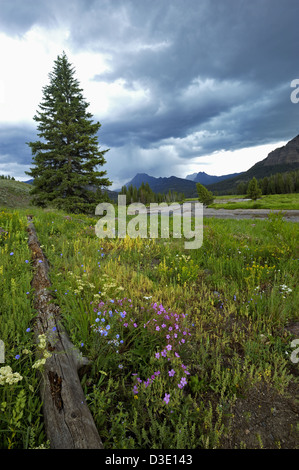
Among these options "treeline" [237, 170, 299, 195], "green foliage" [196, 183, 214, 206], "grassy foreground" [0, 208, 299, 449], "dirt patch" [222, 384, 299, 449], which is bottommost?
"dirt patch" [222, 384, 299, 449]

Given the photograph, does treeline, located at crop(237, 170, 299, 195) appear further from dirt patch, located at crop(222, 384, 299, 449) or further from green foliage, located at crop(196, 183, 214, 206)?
dirt patch, located at crop(222, 384, 299, 449)

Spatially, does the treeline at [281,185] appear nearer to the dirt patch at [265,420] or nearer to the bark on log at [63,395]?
the dirt patch at [265,420]

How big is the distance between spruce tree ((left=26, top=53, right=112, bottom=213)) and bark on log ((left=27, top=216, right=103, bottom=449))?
14394mm

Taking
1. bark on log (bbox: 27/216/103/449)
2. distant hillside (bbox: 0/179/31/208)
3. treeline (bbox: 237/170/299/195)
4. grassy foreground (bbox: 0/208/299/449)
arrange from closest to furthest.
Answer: bark on log (bbox: 27/216/103/449), grassy foreground (bbox: 0/208/299/449), distant hillside (bbox: 0/179/31/208), treeline (bbox: 237/170/299/195)

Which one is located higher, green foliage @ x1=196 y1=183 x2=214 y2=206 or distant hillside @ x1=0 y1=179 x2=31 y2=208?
green foliage @ x1=196 y1=183 x2=214 y2=206

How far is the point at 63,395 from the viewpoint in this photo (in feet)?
6.24

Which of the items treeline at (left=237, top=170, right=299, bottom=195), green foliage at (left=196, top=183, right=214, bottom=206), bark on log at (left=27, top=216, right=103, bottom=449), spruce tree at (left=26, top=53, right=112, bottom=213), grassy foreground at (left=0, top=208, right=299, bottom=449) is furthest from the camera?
treeline at (left=237, top=170, right=299, bottom=195)

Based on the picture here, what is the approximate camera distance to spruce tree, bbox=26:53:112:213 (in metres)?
16.5

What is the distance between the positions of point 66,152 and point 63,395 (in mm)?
18189

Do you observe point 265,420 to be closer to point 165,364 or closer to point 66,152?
point 165,364

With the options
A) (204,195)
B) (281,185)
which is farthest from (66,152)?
(281,185)

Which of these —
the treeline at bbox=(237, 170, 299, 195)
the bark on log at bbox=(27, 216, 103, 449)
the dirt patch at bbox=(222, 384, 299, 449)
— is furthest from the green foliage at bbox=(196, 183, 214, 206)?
the treeline at bbox=(237, 170, 299, 195)
